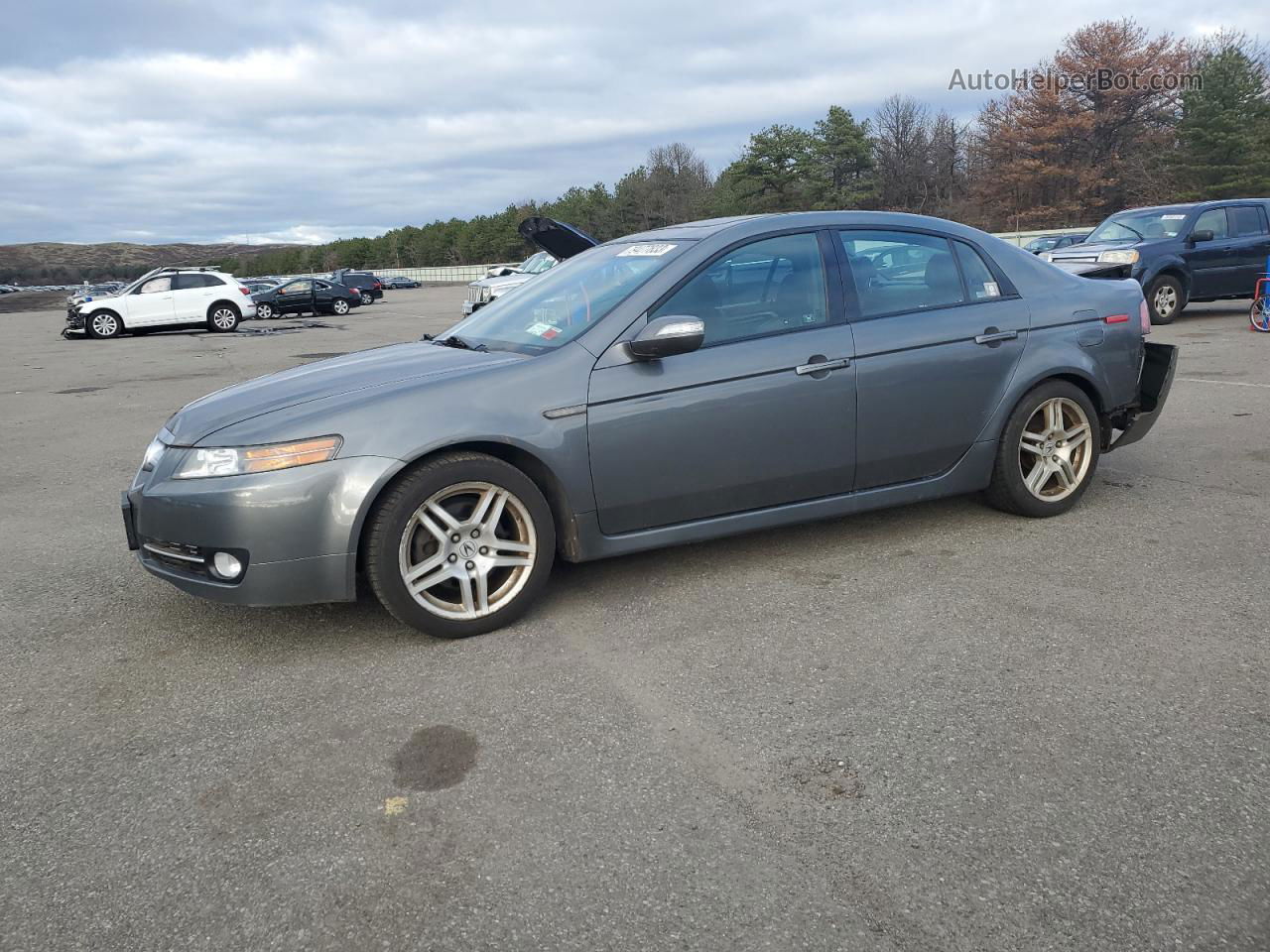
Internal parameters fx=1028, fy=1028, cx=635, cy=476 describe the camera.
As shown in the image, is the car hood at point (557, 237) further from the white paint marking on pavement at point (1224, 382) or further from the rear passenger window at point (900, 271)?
the white paint marking on pavement at point (1224, 382)

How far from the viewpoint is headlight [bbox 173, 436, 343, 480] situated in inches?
144

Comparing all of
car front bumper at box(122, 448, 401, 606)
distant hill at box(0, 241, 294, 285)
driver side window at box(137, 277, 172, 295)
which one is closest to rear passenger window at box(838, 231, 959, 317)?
car front bumper at box(122, 448, 401, 606)

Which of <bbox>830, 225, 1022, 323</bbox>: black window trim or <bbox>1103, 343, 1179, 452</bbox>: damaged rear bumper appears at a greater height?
<bbox>830, 225, 1022, 323</bbox>: black window trim

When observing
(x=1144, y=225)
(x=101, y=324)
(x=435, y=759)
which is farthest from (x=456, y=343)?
(x=101, y=324)

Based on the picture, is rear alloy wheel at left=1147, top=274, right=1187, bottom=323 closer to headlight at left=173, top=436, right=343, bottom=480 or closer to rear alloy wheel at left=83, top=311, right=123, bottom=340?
headlight at left=173, top=436, right=343, bottom=480

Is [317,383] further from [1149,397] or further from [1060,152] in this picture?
[1060,152]

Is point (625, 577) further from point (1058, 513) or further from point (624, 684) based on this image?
point (1058, 513)

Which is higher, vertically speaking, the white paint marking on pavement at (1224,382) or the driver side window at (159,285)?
the driver side window at (159,285)

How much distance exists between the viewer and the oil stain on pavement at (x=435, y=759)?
2.87 metres

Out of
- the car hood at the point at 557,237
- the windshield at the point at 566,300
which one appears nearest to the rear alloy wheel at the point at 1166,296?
the car hood at the point at 557,237

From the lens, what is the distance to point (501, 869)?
8.02 feet

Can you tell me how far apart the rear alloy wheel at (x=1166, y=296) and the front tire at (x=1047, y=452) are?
11382 mm

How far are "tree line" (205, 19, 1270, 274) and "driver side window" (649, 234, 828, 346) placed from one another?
113ft

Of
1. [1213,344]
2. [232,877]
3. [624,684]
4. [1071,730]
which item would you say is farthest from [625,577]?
[1213,344]
